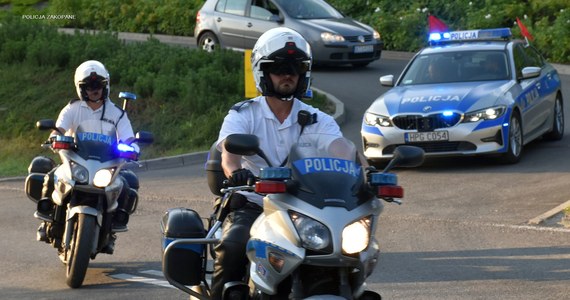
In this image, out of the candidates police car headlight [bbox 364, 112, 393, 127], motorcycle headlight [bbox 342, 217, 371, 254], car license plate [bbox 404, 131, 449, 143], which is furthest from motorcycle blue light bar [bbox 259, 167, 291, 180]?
police car headlight [bbox 364, 112, 393, 127]

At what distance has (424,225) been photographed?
41.1ft

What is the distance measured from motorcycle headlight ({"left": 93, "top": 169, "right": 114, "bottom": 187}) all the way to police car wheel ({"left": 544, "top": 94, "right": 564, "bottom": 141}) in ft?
31.7

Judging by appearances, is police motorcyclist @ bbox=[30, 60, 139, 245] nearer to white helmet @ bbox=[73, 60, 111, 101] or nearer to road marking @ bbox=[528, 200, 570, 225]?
white helmet @ bbox=[73, 60, 111, 101]

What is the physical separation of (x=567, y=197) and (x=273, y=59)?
25.7ft

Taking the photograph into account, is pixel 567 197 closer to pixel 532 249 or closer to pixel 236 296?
pixel 532 249

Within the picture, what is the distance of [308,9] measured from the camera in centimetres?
2800

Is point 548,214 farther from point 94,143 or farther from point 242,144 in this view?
point 242,144

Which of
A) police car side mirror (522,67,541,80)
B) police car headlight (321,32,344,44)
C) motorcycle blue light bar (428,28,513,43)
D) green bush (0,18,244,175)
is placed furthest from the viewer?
police car headlight (321,32,344,44)

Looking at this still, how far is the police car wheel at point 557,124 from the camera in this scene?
18.4m

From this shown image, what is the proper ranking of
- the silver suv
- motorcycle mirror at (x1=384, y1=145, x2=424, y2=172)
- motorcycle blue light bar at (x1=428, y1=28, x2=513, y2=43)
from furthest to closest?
the silver suv, motorcycle blue light bar at (x1=428, y1=28, x2=513, y2=43), motorcycle mirror at (x1=384, y1=145, x2=424, y2=172)

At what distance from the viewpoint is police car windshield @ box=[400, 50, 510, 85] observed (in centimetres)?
1734

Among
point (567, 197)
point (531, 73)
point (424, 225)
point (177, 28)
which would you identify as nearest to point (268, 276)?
point (424, 225)

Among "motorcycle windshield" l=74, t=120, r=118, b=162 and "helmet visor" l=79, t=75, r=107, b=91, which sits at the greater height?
"helmet visor" l=79, t=75, r=107, b=91

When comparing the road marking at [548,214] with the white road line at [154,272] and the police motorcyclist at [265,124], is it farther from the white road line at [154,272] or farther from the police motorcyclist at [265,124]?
the police motorcyclist at [265,124]
